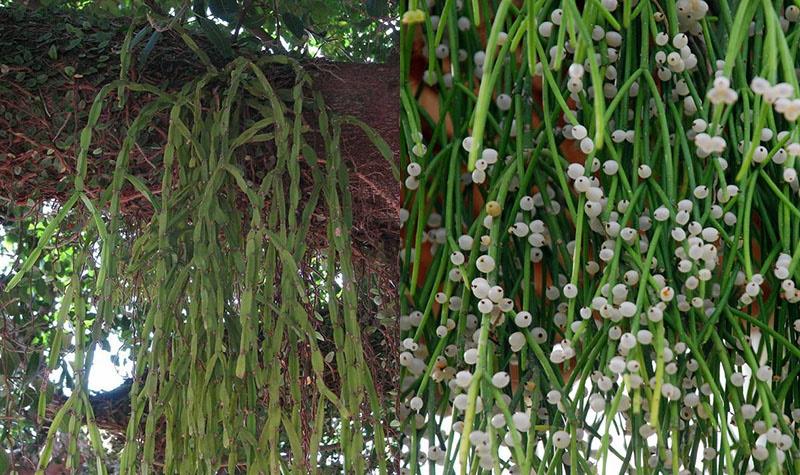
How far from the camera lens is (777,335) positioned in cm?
74

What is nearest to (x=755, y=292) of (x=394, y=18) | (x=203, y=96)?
(x=203, y=96)

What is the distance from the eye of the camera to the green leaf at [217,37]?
109 centimetres

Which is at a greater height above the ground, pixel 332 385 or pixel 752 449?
pixel 332 385

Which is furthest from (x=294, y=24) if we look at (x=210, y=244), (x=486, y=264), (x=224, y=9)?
(x=486, y=264)

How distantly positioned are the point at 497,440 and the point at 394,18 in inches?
30.5

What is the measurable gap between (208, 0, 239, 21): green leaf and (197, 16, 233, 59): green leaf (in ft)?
0.17

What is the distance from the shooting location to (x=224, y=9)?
1152 millimetres

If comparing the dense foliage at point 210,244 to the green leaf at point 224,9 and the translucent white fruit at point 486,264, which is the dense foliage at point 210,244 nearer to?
the green leaf at point 224,9

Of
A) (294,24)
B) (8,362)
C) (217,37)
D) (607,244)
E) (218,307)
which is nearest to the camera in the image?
(607,244)

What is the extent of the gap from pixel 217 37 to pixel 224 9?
8cm

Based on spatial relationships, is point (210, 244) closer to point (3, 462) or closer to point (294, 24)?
point (294, 24)

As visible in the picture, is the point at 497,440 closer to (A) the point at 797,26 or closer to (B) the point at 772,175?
(B) the point at 772,175

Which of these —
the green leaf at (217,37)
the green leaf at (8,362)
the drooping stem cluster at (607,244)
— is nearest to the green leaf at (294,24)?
the green leaf at (217,37)

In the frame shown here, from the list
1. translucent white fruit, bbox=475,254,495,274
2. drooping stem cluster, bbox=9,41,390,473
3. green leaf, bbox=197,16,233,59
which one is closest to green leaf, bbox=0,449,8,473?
drooping stem cluster, bbox=9,41,390,473
